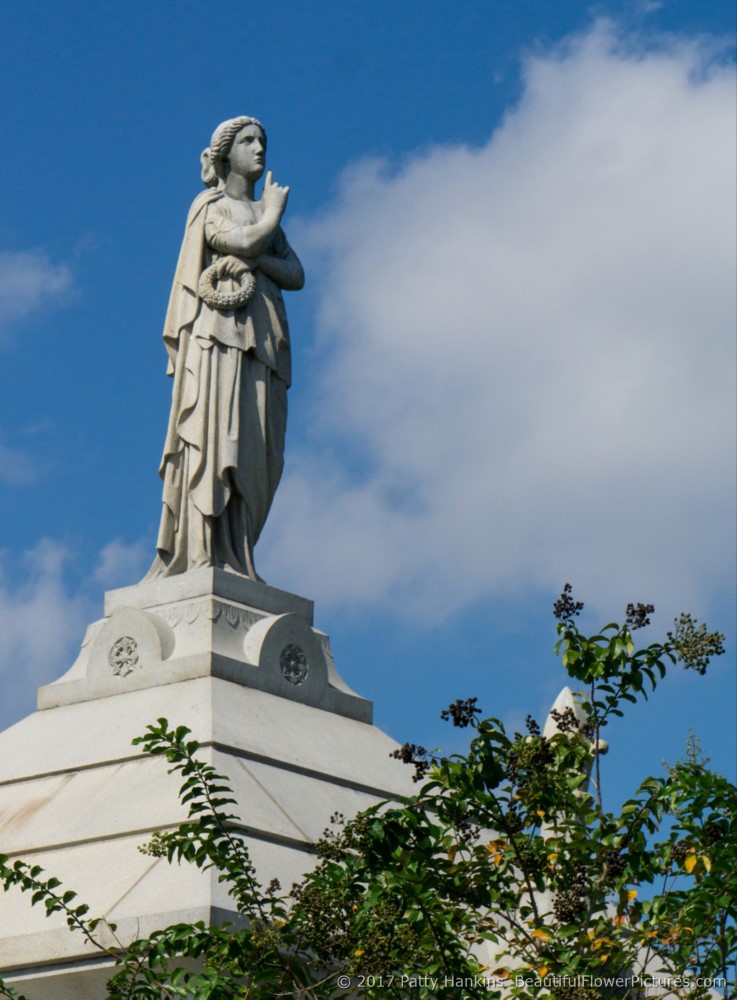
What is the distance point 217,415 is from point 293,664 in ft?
7.21

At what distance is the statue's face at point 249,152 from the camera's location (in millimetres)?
17781

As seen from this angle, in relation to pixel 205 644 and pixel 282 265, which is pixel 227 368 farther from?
pixel 205 644

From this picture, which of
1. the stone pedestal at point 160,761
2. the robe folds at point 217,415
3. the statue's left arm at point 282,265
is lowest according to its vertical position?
the stone pedestal at point 160,761

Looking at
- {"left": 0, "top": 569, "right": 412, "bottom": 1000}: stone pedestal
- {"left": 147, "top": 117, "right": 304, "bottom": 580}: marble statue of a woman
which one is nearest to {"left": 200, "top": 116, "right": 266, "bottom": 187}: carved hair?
{"left": 147, "top": 117, "right": 304, "bottom": 580}: marble statue of a woman

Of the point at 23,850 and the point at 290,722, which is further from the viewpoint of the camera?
the point at 290,722

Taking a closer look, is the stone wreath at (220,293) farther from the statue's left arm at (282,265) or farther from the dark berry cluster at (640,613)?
the dark berry cluster at (640,613)

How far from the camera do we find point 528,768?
1046cm

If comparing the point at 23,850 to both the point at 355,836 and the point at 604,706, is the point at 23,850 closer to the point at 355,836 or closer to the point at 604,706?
the point at 355,836

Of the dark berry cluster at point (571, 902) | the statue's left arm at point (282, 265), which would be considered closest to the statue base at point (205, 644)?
the statue's left arm at point (282, 265)

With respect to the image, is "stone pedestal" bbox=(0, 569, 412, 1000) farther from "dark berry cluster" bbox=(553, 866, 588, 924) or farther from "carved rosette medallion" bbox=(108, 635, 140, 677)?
"dark berry cluster" bbox=(553, 866, 588, 924)

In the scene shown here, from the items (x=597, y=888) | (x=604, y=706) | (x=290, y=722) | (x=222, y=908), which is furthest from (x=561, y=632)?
(x=290, y=722)

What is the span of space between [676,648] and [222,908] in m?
4.25

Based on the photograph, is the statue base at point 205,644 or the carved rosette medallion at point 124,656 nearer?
the statue base at point 205,644

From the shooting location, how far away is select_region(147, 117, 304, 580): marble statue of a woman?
56.1ft
